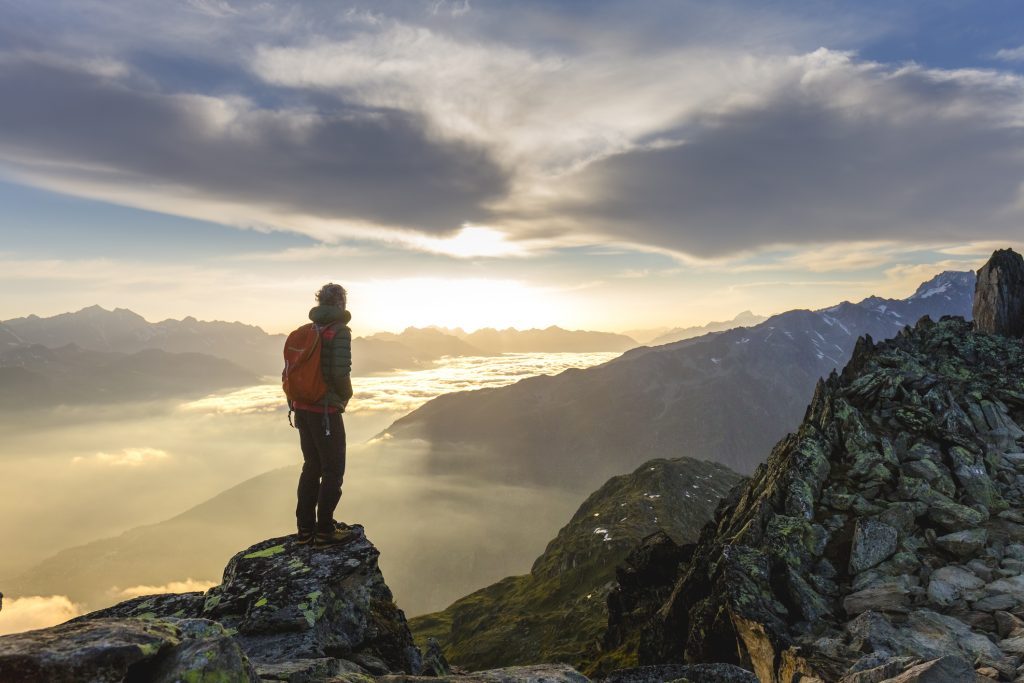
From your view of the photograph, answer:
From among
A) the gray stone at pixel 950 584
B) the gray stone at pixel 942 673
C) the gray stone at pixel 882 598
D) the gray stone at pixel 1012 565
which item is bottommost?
the gray stone at pixel 882 598

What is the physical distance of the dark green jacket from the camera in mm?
15000

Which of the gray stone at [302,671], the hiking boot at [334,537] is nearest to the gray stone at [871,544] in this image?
the hiking boot at [334,537]

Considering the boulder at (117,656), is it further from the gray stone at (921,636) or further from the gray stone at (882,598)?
the gray stone at (882,598)

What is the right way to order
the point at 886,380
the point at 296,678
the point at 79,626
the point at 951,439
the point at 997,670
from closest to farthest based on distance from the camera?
the point at 79,626
the point at 296,678
the point at 997,670
the point at 951,439
the point at 886,380

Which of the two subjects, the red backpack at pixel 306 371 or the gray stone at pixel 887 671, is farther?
the red backpack at pixel 306 371

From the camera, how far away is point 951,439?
111ft

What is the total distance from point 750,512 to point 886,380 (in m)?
17.6

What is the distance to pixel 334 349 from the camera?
49.3ft

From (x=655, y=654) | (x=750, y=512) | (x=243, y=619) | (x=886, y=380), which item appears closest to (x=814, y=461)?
(x=750, y=512)

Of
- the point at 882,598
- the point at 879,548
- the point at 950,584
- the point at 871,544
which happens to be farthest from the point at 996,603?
the point at 871,544

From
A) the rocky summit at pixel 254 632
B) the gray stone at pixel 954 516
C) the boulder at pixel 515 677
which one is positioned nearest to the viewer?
the rocky summit at pixel 254 632

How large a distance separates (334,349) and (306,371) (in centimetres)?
105

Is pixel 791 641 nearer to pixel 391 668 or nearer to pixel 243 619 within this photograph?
pixel 391 668

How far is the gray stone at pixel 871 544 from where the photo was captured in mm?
25875
